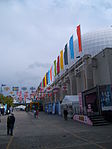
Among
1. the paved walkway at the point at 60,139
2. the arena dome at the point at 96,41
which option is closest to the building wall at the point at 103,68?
the paved walkway at the point at 60,139

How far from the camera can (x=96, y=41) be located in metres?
52.4

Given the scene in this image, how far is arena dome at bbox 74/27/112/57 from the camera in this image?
165ft

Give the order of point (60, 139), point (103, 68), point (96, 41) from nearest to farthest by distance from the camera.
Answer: point (60, 139) → point (103, 68) → point (96, 41)

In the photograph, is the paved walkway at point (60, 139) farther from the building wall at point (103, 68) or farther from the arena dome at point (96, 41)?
the arena dome at point (96, 41)

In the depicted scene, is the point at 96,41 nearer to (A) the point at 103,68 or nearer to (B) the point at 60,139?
(A) the point at 103,68

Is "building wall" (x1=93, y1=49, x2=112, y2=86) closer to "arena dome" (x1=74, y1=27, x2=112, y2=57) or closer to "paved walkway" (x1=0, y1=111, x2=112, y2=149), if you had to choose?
"paved walkway" (x1=0, y1=111, x2=112, y2=149)

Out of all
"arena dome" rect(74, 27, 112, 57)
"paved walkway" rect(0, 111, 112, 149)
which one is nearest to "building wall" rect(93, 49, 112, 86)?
"paved walkway" rect(0, 111, 112, 149)

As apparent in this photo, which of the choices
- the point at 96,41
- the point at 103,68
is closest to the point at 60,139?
the point at 103,68

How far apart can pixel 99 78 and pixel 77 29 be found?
10.1 meters

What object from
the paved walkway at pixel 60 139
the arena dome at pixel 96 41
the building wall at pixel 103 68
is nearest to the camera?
the paved walkway at pixel 60 139

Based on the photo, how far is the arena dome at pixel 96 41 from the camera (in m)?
50.2

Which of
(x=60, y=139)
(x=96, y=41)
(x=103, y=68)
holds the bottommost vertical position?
(x=60, y=139)

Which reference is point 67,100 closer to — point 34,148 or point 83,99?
point 83,99

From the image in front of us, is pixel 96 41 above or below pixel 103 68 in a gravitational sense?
above
